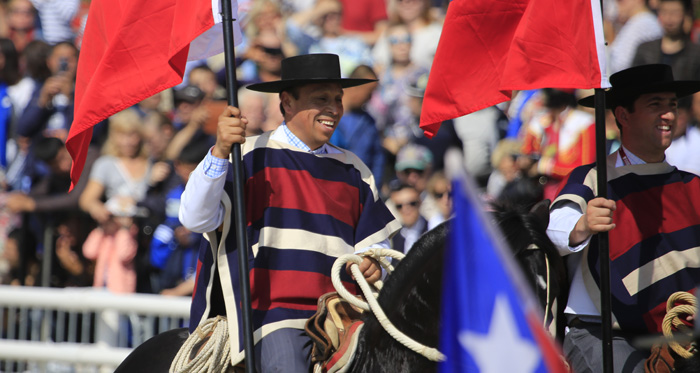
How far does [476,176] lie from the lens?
32.6 ft

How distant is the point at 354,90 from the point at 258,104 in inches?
38.9

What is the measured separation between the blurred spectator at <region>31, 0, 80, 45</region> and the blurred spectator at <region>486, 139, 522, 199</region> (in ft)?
20.5

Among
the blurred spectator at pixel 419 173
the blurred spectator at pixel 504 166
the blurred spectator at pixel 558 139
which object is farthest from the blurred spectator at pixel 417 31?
the blurred spectator at pixel 558 139

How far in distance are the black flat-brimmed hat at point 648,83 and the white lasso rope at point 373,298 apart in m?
1.64

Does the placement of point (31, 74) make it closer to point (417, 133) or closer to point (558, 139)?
point (417, 133)

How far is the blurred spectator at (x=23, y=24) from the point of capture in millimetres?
13047

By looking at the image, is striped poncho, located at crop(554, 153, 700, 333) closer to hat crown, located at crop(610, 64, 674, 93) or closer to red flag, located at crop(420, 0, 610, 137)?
hat crown, located at crop(610, 64, 674, 93)

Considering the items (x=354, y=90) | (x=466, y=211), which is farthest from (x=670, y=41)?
(x=466, y=211)

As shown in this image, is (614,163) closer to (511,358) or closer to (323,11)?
(511,358)

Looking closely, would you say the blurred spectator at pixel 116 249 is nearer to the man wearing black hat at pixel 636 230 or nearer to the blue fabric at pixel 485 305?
the man wearing black hat at pixel 636 230

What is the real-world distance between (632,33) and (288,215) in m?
5.90

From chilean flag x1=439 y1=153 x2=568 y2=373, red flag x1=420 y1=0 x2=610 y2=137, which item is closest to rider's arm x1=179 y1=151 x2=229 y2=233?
red flag x1=420 y1=0 x2=610 y2=137

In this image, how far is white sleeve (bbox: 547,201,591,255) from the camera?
5.50 metres

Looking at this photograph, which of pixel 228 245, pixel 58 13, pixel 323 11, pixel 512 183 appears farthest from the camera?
pixel 58 13
